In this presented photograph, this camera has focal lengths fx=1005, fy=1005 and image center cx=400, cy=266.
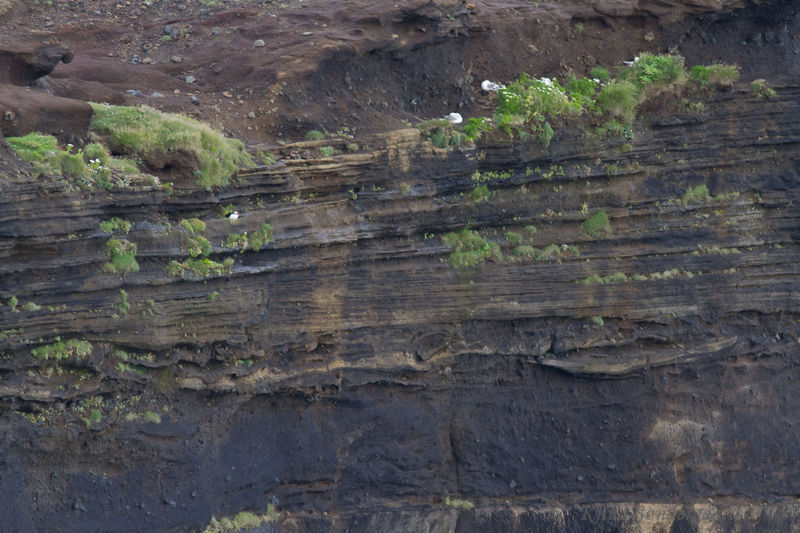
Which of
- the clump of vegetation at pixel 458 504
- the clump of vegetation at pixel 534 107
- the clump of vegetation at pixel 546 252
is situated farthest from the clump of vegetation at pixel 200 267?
the clump of vegetation at pixel 458 504

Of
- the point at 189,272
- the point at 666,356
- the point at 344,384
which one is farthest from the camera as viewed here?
the point at 666,356

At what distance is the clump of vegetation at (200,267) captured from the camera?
11062mm

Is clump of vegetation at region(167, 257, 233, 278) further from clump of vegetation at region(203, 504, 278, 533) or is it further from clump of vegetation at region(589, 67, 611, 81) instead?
clump of vegetation at region(589, 67, 611, 81)

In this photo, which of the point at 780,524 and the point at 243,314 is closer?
the point at 243,314

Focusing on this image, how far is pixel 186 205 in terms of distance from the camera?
1119 centimetres

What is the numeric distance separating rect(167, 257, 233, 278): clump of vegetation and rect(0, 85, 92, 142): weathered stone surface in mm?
1786

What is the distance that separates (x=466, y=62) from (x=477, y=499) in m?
6.00

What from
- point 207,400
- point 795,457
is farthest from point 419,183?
point 795,457

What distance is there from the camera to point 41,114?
10938mm

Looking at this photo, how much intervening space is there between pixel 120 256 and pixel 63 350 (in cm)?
114

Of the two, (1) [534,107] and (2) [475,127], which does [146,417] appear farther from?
(1) [534,107]

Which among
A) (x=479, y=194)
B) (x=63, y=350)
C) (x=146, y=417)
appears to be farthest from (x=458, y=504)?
(x=63, y=350)

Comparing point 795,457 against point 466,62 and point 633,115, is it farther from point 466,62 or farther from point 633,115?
point 466,62

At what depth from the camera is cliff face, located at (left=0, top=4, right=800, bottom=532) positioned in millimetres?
10773
